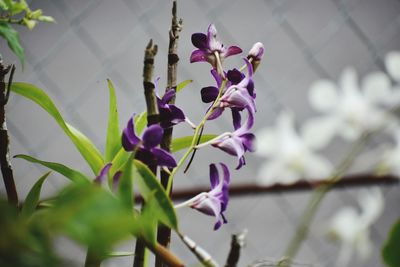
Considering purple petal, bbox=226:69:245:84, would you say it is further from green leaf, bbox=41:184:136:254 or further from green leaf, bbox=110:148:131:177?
green leaf, bbox=41:184:136:254

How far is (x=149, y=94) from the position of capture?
0.98 feet

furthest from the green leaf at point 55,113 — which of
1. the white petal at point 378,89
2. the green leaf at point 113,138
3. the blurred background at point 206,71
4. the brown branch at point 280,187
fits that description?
the blurred background at point 206,71

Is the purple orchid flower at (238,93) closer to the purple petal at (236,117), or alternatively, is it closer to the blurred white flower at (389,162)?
the purple petal at (236,117)

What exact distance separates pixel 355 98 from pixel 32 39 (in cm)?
105

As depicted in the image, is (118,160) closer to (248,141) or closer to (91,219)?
(248,141)

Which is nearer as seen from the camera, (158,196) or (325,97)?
(158,196)

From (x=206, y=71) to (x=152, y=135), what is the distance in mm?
1169

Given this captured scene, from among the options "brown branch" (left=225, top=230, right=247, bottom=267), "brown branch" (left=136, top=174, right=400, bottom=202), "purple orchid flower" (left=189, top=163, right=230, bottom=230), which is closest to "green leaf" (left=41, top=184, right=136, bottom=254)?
"brown branch" (left=225, top=230, right=247, bottom=267)

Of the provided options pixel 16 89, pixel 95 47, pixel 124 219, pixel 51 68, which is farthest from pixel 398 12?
pixel 124 219

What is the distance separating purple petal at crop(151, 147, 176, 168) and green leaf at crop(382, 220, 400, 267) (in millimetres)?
121

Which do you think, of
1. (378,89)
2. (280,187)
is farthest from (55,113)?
(280,187)

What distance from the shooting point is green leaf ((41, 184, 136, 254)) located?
138 mm

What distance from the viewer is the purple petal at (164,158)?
1.03 ft

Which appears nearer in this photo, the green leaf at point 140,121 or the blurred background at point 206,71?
the green leaf at point 140,121
